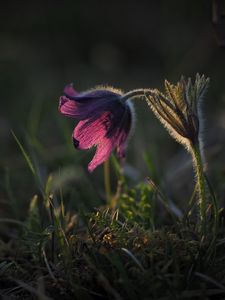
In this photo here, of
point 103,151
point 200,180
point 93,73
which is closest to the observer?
point 200,180

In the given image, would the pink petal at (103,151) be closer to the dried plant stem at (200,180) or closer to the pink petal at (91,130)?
the pink petal at (91,130)

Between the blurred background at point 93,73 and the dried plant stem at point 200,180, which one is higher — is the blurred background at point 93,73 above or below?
above

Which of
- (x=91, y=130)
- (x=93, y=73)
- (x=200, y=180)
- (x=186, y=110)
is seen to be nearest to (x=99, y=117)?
(x=91, y=130)

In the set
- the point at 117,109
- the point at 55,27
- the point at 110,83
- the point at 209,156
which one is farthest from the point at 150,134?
the point at 55,27

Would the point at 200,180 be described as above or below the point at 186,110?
below

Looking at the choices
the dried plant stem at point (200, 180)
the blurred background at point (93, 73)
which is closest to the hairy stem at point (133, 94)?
the dried plant stem at point (200, 180)

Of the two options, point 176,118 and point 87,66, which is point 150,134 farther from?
point 87,66

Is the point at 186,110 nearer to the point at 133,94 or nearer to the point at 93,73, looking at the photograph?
the point at 133,94
